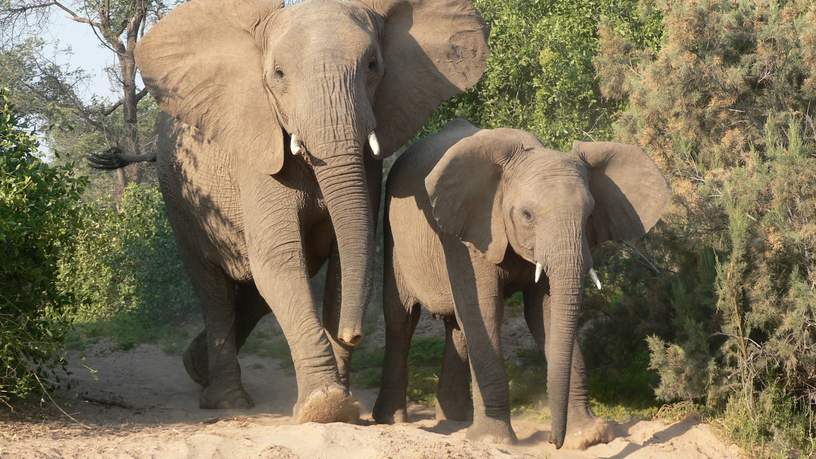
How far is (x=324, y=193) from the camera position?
296 inches

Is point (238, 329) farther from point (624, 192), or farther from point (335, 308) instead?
point (624, 192)

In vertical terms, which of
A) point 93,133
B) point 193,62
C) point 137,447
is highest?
point 93,133

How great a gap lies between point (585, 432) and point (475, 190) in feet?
5.72

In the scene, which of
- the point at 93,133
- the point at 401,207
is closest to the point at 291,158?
the point at 401,207

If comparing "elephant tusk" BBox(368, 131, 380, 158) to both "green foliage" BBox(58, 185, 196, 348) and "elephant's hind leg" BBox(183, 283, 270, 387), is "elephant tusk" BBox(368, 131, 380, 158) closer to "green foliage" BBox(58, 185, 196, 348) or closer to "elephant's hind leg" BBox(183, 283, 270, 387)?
"elephant's hind leg" BBox(183, 283, 270, 387)

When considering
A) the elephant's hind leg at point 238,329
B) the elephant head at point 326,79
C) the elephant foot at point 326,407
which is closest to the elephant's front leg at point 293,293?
the elephant foot at point 326,407

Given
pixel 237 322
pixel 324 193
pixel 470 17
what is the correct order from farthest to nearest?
pixel 237 322 < pixel 470 17 < pixel 324 193

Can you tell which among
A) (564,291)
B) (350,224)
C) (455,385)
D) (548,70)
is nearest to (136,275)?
(548,70)

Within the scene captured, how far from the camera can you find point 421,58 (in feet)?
28.1

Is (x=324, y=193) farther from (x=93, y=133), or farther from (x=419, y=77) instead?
(x=93, y=133)

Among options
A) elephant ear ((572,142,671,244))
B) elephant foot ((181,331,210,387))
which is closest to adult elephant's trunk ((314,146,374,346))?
elephant ear ((572,142,671,244))

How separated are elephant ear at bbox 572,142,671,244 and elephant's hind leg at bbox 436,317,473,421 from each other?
5.02ft

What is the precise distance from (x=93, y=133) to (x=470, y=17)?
39.6ft

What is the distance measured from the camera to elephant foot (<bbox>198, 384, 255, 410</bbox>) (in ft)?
30.7
